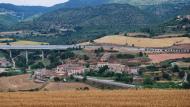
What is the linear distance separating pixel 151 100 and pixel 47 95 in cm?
430

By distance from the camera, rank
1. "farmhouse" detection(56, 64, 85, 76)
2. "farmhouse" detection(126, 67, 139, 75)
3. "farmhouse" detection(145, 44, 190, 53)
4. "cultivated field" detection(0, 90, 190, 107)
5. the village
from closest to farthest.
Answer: "cultivated field" detection(0, 90, 190, 107) < the village < "farmhouse" detection(126, 67, 139, 75) < "farmhouse" detection(56, 64, 85, 76) < "farmhouse" detection(145, 44, 190, 53)

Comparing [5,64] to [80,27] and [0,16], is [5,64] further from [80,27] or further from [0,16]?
[0,16]

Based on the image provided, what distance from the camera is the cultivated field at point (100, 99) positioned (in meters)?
19.0

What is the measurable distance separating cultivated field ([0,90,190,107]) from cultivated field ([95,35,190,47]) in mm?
54329

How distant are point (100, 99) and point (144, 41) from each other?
6151 centimetres

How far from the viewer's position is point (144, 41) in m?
81.7

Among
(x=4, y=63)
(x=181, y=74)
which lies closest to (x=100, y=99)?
(x=181, y=74)

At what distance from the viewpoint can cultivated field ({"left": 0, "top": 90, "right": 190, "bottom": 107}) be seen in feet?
62.3

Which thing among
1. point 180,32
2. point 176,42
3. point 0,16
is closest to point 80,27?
point 180,32

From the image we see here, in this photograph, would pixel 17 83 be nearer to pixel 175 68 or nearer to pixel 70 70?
pixel 70 70

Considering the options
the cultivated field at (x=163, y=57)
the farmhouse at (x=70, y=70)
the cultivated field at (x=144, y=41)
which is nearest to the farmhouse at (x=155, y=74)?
the farmhouse at (x=70, y=70)

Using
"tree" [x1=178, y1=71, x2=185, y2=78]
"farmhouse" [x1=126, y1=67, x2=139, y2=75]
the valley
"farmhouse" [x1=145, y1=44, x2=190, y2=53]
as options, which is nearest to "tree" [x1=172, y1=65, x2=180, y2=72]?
Result: the valley

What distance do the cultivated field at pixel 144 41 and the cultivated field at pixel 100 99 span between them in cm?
5433

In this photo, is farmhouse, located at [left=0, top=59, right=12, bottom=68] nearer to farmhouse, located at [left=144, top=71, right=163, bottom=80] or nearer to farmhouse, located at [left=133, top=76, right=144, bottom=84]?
farmhouse, located at [left=144, top=71, right=163, bottom=80]
